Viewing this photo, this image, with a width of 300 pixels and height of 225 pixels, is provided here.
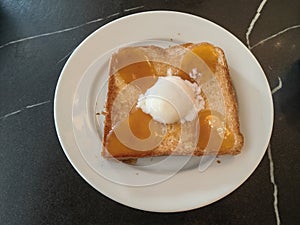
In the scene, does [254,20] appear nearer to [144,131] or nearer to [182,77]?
[182,77]

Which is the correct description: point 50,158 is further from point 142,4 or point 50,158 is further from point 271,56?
point 271,56

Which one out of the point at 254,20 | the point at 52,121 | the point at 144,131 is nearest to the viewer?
the point at 144,131

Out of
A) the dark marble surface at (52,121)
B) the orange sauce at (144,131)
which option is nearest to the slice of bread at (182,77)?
the orange sauce at (144,131)

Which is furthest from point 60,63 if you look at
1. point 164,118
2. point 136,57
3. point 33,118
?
point 164,118

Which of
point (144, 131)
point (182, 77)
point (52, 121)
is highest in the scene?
point (182, 77)

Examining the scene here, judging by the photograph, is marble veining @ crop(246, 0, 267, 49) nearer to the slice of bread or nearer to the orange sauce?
the slice of bread

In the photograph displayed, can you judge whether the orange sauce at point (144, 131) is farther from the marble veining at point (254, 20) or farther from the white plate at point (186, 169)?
the marble veining at point (254, 20)

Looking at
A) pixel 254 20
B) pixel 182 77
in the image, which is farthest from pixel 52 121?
pixel 254 20

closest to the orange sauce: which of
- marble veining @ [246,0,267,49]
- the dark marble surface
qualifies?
the dark marble surface
